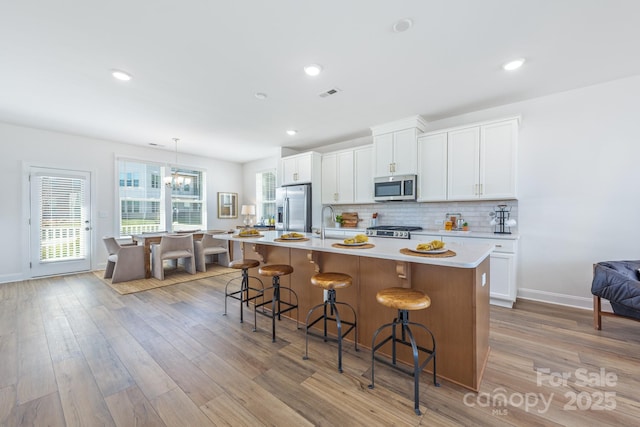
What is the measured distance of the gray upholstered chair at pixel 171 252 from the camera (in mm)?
4518

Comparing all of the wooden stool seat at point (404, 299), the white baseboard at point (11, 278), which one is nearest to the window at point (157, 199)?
the white baseboard at point (11, 278)

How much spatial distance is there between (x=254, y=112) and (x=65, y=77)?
2065mm

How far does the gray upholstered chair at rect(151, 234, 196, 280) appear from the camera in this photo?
4518 mm

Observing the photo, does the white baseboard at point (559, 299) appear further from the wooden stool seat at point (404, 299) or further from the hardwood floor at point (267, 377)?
the wooden stool seat at point (404, 299)

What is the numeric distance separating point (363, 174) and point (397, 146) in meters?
0.79

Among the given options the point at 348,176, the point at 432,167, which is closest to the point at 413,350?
the point at 432,167

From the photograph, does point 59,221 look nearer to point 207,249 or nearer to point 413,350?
point 207,249

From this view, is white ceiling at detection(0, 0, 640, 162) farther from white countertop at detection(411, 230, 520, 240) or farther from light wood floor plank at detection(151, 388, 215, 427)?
light wood floor plank at detection(151, 388, 215, 427)

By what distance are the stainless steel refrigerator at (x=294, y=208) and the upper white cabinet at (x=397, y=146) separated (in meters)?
1.56

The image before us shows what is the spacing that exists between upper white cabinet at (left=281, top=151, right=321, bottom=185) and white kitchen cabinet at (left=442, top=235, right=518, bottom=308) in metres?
3.13

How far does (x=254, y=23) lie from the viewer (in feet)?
6.48

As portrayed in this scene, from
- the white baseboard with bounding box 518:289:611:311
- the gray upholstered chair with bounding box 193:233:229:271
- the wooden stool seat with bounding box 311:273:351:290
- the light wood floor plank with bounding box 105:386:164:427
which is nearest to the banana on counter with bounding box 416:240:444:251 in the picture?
the wooden stool seat with bounding box 311:273:351:290

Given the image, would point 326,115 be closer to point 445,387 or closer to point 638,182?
point 445,387

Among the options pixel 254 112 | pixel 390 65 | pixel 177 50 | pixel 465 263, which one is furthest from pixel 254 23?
pixel 465 263
